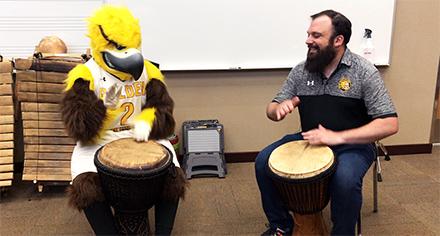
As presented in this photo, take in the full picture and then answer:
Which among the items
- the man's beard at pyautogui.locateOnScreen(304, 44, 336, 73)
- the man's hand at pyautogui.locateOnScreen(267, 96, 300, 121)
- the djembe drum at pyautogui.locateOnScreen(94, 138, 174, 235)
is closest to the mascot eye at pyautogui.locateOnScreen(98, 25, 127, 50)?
the djembe drum at pyautogui.locateOnScreen(94, 138, 174, 235)

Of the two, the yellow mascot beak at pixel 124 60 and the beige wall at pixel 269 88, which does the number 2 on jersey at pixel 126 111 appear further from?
the beige wall at pixel 269 88

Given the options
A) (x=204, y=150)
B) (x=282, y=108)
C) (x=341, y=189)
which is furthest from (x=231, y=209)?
(x=341, y=189)

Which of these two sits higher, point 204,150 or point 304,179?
point 304,179

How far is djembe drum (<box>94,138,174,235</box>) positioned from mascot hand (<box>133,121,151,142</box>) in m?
0.03

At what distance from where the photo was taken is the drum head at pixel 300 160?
5.86 feet

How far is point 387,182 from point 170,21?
205 centimetres

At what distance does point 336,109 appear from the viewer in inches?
81.5

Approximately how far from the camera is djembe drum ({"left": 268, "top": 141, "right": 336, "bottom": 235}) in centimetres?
179

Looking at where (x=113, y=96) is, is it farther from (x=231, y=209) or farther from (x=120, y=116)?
(x=231, y=209)

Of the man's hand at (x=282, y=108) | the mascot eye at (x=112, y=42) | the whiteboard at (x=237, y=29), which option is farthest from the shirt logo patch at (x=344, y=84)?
the whiteboard at (x=237, y=29)

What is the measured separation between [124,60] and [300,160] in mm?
983

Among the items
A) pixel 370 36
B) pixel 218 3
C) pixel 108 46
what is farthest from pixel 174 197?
pixel 370 36

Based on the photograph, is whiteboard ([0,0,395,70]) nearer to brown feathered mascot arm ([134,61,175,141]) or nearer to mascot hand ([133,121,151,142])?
brown feathered mascot arm ([134,61,175,141])

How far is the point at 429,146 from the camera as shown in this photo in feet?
11.9
